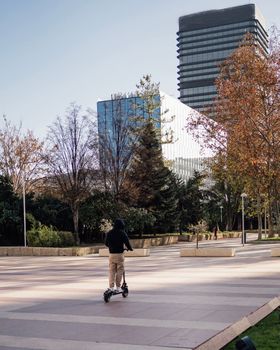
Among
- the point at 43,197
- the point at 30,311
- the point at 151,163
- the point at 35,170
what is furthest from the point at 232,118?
the point at 30,311

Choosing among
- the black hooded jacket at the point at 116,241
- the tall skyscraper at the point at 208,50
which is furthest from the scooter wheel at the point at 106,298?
the tall skyscraper at the point at 208,50

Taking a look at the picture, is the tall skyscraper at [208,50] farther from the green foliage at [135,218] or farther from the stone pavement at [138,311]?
the stone pavement at [138,311]

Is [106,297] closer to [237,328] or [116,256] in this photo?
[116,256]

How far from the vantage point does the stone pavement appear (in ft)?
25.2

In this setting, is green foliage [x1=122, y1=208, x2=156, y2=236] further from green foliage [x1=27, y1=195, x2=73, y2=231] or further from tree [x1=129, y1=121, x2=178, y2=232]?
green foliage [x1=27, y1=195, x2=73, y2=231]

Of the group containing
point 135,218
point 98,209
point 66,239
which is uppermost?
point 98,209

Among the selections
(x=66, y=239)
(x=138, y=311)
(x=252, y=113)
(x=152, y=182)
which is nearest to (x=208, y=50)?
(x=152, y=182)

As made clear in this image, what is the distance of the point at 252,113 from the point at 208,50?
8823 centimetres

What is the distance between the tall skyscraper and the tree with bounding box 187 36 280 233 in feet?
244

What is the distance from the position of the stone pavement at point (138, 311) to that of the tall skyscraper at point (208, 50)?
100322 millimetres

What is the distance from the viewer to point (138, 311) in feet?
33.4

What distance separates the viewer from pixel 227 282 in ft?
48.8

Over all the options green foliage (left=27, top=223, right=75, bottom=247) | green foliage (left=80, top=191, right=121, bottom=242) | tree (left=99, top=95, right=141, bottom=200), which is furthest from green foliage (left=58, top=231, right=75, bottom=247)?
tree (left=99, top=95, right=141, bottom=200)

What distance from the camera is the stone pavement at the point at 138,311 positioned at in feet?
25.2
